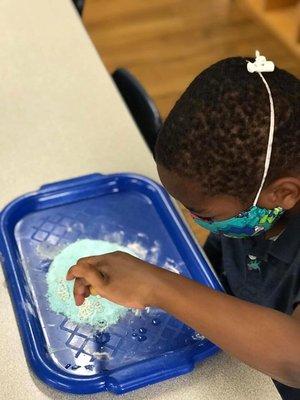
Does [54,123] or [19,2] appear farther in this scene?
[19,2]

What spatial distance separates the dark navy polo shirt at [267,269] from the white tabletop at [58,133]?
0.17 m

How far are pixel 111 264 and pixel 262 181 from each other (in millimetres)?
218

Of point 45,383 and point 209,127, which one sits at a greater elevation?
point 209,127

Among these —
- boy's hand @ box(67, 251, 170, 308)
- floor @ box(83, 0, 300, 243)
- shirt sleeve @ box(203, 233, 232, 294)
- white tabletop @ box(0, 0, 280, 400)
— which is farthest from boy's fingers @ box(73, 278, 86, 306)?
floor @ box(83, 0, 300, 243)

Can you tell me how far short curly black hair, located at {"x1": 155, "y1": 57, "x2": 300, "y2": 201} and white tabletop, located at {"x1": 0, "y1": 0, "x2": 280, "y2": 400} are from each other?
0.82 feet

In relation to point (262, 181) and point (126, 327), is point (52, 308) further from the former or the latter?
point (262, 181)

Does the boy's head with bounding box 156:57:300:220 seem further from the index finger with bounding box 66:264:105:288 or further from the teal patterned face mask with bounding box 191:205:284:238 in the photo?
the index finger with bounding box 66:264:105:288

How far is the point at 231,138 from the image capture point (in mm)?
656

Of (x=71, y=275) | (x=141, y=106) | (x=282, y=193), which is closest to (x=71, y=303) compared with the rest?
(x=71, y=275)

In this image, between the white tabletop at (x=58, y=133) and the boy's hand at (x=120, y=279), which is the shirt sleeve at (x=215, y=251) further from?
the boy's hand at (x=120, y=279)

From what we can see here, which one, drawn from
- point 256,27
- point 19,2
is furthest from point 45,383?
point 256,27

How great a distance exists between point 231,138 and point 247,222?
0.16 m

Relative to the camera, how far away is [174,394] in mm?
726

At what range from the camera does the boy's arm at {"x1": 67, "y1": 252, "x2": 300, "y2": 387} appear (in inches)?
26.4
